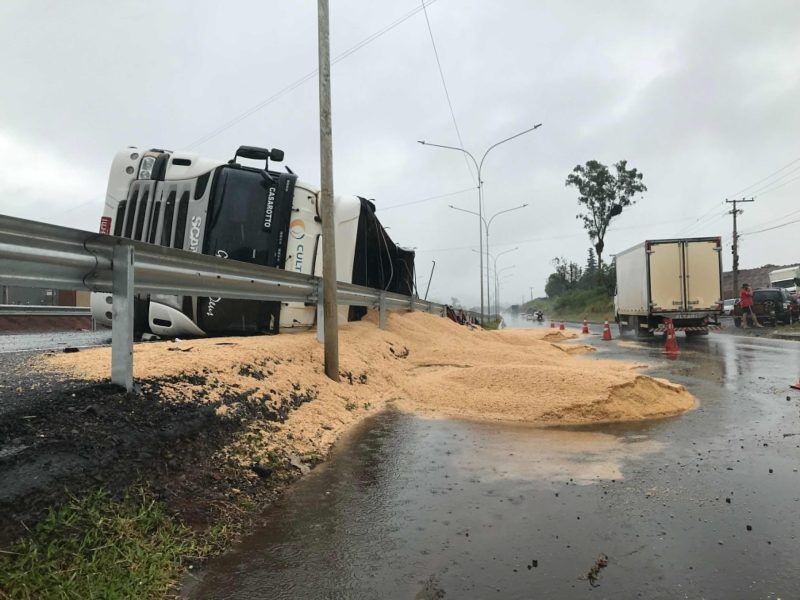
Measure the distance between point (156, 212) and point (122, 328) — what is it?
4309 mm

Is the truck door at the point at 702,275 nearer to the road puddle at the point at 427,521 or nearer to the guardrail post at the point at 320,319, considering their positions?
the guardrail post at the point at 320,319

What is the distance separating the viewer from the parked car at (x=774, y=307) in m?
24.4

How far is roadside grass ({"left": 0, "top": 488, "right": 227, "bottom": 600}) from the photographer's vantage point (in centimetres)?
207

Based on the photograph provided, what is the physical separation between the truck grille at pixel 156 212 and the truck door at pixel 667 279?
1673 cm

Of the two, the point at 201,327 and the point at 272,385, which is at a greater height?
the point at 201,327

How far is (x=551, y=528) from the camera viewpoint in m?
3.01

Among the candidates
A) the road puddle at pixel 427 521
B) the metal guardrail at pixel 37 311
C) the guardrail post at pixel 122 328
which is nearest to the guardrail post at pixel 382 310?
the road puddle at pixel 427 521

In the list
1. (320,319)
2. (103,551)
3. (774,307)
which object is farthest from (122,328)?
(774,307)

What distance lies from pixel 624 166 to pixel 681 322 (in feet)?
127

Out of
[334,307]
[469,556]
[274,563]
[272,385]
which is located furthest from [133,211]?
[469,556]

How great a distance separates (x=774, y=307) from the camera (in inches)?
969

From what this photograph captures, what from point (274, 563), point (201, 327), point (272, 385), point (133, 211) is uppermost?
point (133, 211)

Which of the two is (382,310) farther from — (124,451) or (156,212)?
(124,451)

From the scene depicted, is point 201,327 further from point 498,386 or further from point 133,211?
point 498,386
